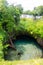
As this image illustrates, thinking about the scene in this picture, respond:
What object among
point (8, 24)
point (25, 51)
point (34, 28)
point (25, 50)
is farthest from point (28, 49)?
point (8, 24)

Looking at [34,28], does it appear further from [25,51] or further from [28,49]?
[25,51]

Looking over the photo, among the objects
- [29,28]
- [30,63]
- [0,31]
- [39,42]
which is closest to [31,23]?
[29,28]

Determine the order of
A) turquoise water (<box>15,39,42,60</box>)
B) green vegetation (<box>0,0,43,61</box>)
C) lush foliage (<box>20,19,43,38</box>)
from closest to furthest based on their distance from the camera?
green vegetation (<box>0,0,43,61</box>)
turquoise water (<box>15,39,42,60</box>)
lush foliage (<box>20,19,43,38</box>)

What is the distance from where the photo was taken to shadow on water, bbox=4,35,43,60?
44.1 ft

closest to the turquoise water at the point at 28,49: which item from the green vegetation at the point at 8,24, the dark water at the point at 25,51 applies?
the dark water at the point at 25,51

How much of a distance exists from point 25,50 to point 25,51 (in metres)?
0.21

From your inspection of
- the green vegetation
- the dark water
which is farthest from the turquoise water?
the green vegetation

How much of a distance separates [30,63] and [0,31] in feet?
21.5

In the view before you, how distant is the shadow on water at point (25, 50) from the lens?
1345 cm

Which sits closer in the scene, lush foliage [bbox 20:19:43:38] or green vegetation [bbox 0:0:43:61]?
green vegetation [bbox 0:0:43:61]

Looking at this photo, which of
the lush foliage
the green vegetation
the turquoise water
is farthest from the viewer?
the lush foliage

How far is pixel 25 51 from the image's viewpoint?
14273 millimetres

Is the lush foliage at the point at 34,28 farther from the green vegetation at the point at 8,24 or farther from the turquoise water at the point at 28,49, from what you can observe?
the turquoise water at the point at 28,49

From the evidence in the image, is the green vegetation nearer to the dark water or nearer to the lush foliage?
the lush foliage
